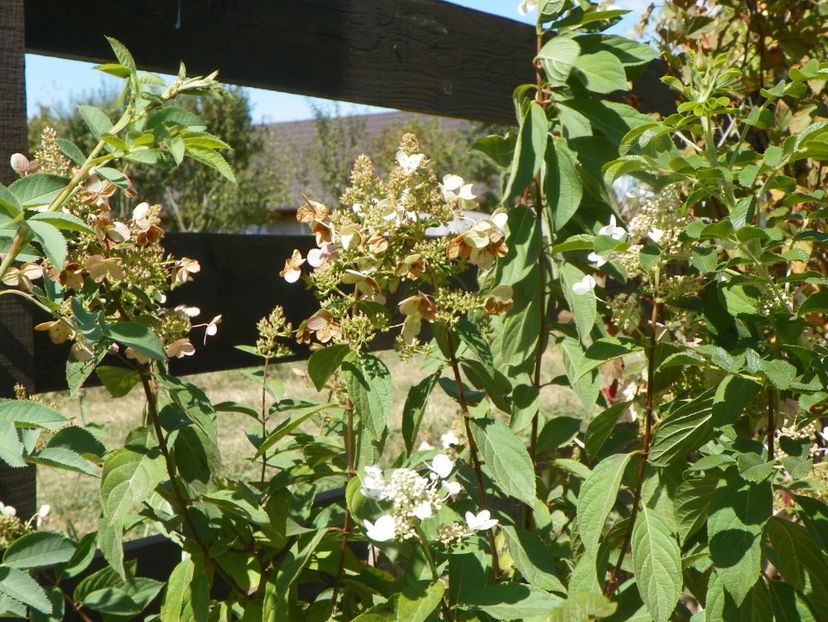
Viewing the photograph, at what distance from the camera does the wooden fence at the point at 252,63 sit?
5.39 ft

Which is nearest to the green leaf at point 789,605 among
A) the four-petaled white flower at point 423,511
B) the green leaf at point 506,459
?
the green leaf at point 506,459

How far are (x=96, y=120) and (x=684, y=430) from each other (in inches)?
35.8

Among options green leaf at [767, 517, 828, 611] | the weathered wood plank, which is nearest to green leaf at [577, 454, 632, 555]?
green leaf at [767, 517, 828, 611]

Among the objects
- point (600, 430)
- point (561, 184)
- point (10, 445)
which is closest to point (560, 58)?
point (561, 184)

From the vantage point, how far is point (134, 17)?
1.83 metres

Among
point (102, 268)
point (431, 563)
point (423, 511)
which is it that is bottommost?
point (431, 563)

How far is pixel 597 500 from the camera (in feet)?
4.44

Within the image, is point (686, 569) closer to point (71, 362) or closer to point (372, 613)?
point (372, 613)

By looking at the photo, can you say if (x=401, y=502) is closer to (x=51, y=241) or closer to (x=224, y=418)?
(x=51, y=241)

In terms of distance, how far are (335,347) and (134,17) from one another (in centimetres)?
91

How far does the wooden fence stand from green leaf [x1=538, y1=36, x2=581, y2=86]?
2.24 feet

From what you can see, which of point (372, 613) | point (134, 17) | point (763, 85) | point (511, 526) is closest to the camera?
point (372, 613)

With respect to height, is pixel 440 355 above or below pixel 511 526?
above

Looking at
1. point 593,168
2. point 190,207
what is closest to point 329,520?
point 593,168
